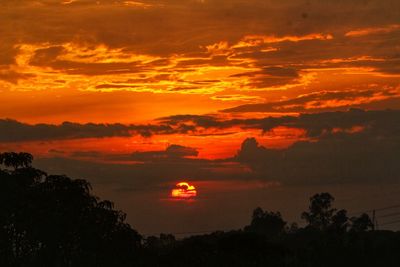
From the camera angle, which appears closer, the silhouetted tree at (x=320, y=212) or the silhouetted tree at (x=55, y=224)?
the silhouetted tree at (x=55, y=224)

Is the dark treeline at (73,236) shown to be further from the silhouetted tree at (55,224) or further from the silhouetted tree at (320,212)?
the silhouetted tree at (320,212)

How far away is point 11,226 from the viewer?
161 feet

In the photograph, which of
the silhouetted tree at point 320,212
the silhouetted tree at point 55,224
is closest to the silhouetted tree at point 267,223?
the silhouetted tree at point 320,212

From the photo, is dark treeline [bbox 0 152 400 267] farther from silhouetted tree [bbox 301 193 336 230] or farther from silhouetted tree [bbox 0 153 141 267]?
silhouetted tree [bbox 301 193 336 230]

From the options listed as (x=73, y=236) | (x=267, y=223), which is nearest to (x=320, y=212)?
(x=267, y=223)

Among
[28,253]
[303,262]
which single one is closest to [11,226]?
[28,253]

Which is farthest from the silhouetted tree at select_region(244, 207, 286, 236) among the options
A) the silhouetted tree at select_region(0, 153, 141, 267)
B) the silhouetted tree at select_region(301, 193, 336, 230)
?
the silhouetted tree at select_region(0, 153, 141, 267)

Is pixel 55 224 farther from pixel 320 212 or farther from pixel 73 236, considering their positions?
pixel 320 212

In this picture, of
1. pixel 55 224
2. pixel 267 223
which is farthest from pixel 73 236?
pixel 267 223

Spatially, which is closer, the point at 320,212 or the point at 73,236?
the point at 73,236

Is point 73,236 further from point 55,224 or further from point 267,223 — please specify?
point 267,223

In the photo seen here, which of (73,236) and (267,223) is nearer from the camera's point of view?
(73,236)

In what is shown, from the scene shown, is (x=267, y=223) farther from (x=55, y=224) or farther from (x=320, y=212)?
(x=55, y=224)

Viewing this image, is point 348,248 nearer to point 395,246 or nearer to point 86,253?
point 395,246
